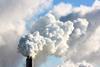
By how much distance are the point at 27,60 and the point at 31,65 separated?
1.86 meters

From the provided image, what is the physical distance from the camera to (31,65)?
58094 mm

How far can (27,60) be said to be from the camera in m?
59.6
